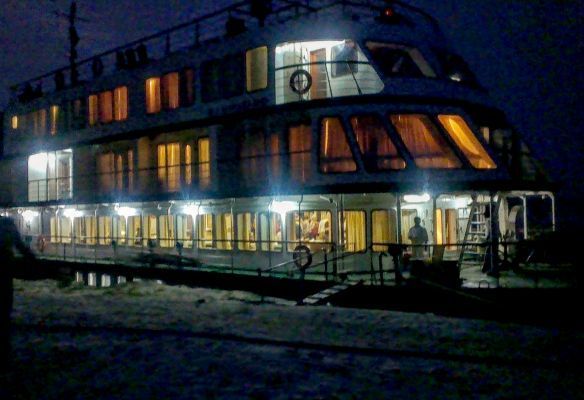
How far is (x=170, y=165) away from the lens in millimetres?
21859

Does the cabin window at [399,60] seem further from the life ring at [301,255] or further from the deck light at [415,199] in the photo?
the life ring at [301,255]

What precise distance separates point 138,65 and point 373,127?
1148 cm

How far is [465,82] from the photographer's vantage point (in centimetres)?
1800

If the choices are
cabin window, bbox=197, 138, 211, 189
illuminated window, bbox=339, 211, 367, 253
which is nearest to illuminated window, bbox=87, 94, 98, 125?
cabin window, bbox=197, 138, 211, 189

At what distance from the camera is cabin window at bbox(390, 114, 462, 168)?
52.0ft

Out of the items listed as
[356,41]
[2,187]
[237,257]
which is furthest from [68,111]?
[356,41]

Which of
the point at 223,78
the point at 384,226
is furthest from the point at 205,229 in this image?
the point at 384,226

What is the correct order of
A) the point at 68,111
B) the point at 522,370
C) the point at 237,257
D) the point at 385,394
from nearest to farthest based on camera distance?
the point at 385,394
the point at 522,370
the point at 237,257
the point at 68,111

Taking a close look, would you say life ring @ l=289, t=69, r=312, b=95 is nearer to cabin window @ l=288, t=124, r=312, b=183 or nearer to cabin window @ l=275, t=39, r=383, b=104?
cabin window @ l=275, t=39, r=383, b=104

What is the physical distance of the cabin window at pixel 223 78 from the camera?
18969mm

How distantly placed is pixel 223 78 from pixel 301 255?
6307mm

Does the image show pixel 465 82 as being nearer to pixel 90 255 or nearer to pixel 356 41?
pixel 356 41

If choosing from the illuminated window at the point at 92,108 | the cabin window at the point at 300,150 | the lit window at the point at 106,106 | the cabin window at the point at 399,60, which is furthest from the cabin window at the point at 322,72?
the illuminated window at the point at 92,108

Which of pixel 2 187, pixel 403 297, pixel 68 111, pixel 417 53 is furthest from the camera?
pixel 2 187
